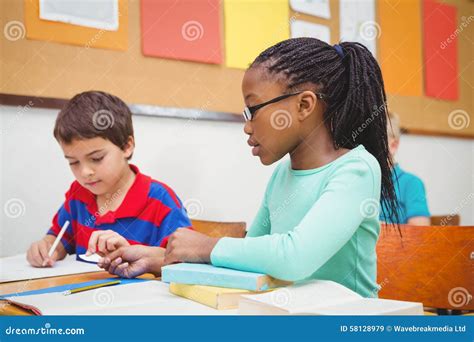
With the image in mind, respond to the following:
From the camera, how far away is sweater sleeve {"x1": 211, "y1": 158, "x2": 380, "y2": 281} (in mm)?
644

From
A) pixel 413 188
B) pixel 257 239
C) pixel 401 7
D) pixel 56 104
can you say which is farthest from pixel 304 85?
pixel 401 7

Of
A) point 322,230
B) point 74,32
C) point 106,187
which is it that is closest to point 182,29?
point 74,32

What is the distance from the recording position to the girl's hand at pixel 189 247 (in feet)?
2.33

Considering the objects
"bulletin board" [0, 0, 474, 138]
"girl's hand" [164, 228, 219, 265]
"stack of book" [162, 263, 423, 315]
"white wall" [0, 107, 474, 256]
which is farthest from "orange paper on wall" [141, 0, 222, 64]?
"stack of book" [162, 263, 423, 315]

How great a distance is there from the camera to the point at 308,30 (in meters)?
2.08

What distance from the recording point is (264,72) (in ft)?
2.69

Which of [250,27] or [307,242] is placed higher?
[250,27]

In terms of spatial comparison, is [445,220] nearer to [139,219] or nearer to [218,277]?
[139,219]

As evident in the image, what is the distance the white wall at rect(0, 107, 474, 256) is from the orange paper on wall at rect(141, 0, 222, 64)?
9.8 inches

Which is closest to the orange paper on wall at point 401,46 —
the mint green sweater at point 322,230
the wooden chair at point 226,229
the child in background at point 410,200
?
the child in background at point 410,200

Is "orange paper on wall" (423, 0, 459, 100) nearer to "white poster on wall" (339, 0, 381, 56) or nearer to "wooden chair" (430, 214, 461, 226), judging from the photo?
"white poster on wall" (339, 0, 381, 56)

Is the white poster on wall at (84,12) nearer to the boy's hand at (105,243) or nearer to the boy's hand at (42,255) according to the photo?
the boy's hand at (42,255)

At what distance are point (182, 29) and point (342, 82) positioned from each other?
3.56 ft

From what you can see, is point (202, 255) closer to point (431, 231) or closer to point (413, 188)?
point (431, 231)
